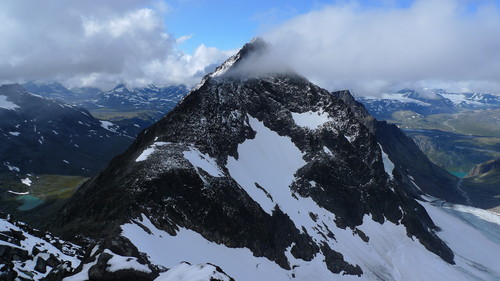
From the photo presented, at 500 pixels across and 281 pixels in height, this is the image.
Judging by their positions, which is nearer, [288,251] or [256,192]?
[288,251]

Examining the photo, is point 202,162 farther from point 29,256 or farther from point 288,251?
point 29,256

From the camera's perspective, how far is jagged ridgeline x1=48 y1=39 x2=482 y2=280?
71.8 metres

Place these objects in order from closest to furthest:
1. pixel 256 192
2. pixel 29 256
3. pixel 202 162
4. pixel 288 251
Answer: pixel 29 256, pixel 202 162, pixel 288 251, pixel 256 192

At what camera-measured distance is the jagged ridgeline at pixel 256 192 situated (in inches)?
2827

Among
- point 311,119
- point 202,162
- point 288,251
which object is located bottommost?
point 288,251

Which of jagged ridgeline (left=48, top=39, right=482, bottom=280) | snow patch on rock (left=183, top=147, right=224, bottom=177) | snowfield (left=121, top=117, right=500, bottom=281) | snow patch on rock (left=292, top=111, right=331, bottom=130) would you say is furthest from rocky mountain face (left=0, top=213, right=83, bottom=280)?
snow patch on rock (left=292, top=111, right=331, bottom=130)

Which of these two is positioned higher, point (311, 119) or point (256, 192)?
point (311, 119)

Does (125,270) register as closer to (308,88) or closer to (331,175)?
(331,175)

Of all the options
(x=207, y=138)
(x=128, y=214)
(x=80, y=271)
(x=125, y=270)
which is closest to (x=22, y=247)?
(x=80, y=271)

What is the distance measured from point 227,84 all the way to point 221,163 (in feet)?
166

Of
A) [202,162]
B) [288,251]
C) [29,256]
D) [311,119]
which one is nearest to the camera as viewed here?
[29,256]

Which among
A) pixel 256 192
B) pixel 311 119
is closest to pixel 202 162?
pixel 256 192

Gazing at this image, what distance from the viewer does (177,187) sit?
3135 inches

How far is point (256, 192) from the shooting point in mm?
113750
